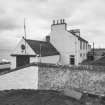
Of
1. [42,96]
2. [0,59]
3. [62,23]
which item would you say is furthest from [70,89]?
[0,59]

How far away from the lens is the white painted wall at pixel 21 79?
1071 cm

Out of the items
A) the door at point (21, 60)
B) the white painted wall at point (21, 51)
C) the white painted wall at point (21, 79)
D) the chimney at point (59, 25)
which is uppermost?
the chimney at point (59, 25)

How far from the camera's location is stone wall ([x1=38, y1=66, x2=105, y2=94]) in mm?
8906

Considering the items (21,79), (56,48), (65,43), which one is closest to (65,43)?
(65,43)

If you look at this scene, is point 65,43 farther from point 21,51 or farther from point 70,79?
point 70,79

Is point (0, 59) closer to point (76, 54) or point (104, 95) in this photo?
point (76, 54)

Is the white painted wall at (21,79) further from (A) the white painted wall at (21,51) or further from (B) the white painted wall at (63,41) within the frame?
(B) the white painted wall at (63,41)

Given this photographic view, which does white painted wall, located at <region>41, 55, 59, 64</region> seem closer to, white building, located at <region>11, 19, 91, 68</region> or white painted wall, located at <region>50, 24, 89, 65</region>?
white building, located at <region>11, 19, 91, 68</region>

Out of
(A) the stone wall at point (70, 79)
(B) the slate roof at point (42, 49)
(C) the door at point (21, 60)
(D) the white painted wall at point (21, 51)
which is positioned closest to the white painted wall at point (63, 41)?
(B) the slate roof at point (42, 49)

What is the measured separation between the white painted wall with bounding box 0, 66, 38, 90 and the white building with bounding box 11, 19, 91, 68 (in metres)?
8.01

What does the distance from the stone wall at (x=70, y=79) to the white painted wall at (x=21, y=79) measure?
0.48 metres

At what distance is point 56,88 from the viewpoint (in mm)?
10133

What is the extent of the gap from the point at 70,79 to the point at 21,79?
395cm

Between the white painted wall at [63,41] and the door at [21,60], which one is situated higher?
the white painted wall at [63,41]
